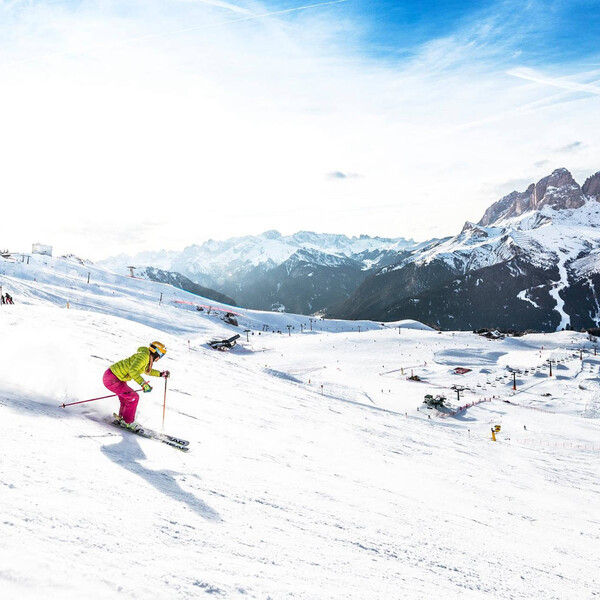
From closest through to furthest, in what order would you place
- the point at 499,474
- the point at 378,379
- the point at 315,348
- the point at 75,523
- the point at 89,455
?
the point at 75,523 < the point at 89,455 < the point at 499,474 < the point at 378,379 < the point at 315,348

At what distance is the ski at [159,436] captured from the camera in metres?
9.55

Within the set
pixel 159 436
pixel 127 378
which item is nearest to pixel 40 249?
pixel 127 378

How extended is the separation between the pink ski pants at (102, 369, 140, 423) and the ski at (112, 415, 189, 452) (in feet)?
0.65

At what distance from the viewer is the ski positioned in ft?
31.3

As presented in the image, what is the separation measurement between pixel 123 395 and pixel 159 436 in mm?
1398

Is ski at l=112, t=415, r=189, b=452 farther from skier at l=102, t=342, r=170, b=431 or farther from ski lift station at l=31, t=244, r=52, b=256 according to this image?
ski lift station at l=31, t=244, r=52, b=256

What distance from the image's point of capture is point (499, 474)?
1593cm

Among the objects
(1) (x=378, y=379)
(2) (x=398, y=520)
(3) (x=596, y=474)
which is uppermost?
(2) (x=398, y=520)

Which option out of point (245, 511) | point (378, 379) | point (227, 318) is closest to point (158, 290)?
point (227, 318)

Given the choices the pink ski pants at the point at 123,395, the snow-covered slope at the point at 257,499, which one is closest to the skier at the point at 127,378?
the pink ski pants at the point at 123,395

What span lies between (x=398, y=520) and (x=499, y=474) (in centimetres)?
943

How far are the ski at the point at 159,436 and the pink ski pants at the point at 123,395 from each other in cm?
20

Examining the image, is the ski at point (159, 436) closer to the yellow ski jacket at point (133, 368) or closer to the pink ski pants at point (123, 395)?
the pink ski pants at point (123, 395)

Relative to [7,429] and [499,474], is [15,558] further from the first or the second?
[499,474]
